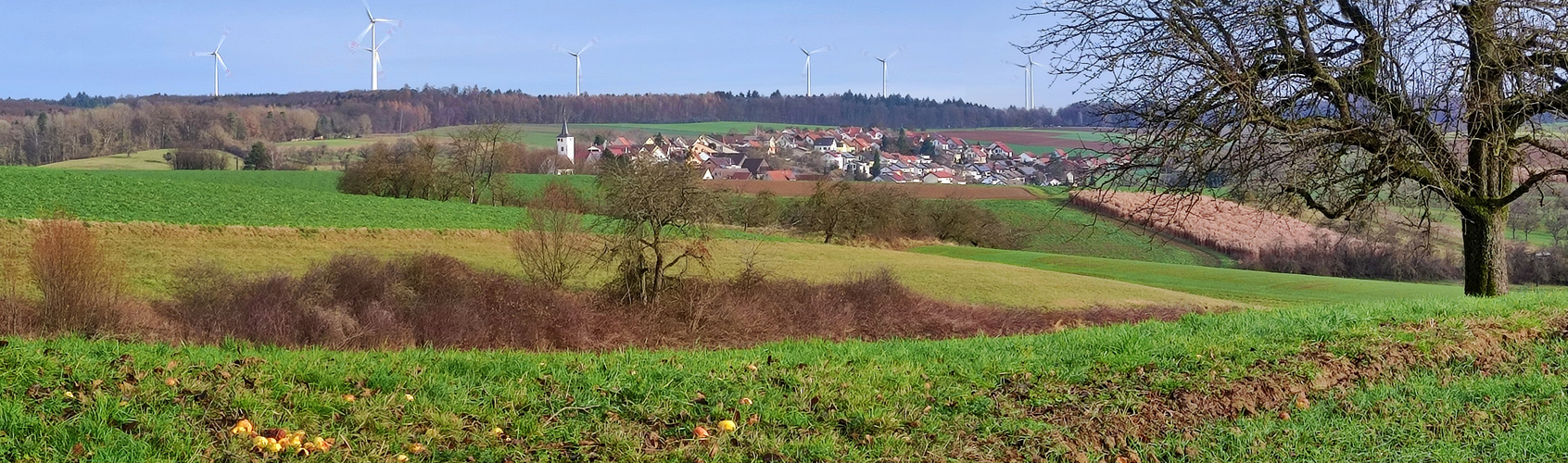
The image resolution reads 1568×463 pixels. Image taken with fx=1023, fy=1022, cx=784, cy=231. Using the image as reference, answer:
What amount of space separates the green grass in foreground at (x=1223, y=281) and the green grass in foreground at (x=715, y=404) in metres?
28.8

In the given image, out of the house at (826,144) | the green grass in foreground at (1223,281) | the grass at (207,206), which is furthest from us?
the house at (826,144)

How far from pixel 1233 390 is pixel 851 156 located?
128 m

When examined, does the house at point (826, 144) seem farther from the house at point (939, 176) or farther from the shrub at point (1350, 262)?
the shrub at point (1350, 262)

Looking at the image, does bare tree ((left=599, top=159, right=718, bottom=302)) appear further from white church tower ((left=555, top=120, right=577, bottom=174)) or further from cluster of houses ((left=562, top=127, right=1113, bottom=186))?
white church tower ((left=555, top=120, right=577, bottom=174))

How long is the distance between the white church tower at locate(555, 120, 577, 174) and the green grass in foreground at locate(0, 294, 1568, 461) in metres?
92.3

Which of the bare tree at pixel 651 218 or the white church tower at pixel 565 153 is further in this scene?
the white church tower at pixel 565 153

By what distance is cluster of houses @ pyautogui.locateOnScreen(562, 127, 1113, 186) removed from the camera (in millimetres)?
96562

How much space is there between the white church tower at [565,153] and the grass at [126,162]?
116 feet

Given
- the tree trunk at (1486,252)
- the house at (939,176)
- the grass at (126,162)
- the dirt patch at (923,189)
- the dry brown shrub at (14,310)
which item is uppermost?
the grass at (126,162)

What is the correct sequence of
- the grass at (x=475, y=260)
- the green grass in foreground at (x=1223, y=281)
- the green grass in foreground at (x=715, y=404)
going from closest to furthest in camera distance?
the green grass in foreground at (x=715, y=404)
the grass at (x=475, y=260)
the green grass in foreground at (x=1223, y=281)

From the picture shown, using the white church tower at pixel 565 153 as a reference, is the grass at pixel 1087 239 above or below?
below

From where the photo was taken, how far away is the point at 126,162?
9350cm

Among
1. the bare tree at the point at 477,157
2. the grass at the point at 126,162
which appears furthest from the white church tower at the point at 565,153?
the grass at the point at 126,162

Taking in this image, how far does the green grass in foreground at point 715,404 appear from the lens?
6094 millimetres
